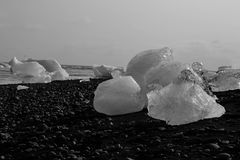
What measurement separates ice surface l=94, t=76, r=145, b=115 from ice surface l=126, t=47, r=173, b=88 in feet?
2.96

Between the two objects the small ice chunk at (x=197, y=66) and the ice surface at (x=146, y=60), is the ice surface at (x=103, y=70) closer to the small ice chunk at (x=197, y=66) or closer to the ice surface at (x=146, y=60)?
the ice surface at (x=146, y=60)

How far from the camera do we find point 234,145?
499 centimetres

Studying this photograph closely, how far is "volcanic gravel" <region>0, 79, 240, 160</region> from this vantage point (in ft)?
16.4

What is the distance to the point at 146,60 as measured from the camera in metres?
8.66

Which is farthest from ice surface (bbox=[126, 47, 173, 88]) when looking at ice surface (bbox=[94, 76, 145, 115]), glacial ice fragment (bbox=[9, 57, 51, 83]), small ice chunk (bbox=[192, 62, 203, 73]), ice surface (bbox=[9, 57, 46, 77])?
ice surface (bbox=[9, 57, 46, 77])

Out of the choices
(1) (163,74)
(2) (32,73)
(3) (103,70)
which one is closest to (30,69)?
(2) (32,73)

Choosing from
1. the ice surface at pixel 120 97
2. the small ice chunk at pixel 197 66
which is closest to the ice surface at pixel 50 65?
the small ice chunk at pixel 197 66

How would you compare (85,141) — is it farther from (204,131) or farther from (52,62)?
(52,62)

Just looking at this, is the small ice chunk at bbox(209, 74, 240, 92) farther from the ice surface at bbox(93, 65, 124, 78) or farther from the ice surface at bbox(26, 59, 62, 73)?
the ice surface at bbox(26, 59, 62, 73)

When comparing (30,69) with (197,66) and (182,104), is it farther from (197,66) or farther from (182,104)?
(182,104)

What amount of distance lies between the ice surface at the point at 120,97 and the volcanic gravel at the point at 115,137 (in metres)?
0.24

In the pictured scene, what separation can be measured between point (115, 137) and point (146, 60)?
3081mm

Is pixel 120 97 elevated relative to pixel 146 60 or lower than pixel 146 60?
lower

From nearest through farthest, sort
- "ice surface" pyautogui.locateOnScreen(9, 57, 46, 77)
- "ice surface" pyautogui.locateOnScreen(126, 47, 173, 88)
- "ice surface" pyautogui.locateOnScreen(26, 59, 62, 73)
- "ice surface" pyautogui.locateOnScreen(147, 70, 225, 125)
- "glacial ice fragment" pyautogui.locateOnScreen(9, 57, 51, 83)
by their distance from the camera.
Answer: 1. "ice surface" pyautogui.locateOnScreen(147, 70, 225, 125)
2. "ice surface" pyautogui.locateOnScreen(126, 47, 173, 88)
3. "glacial ice fragment" pyautogui.locateOnScreen(9, 57, 51, 83)
4. "ice surface" pyautogui.locateOnScreen(9, 57, 46, 77)
5. "ice surface" pyautogui.locateOnScreen(26, 59, 62, 73)
